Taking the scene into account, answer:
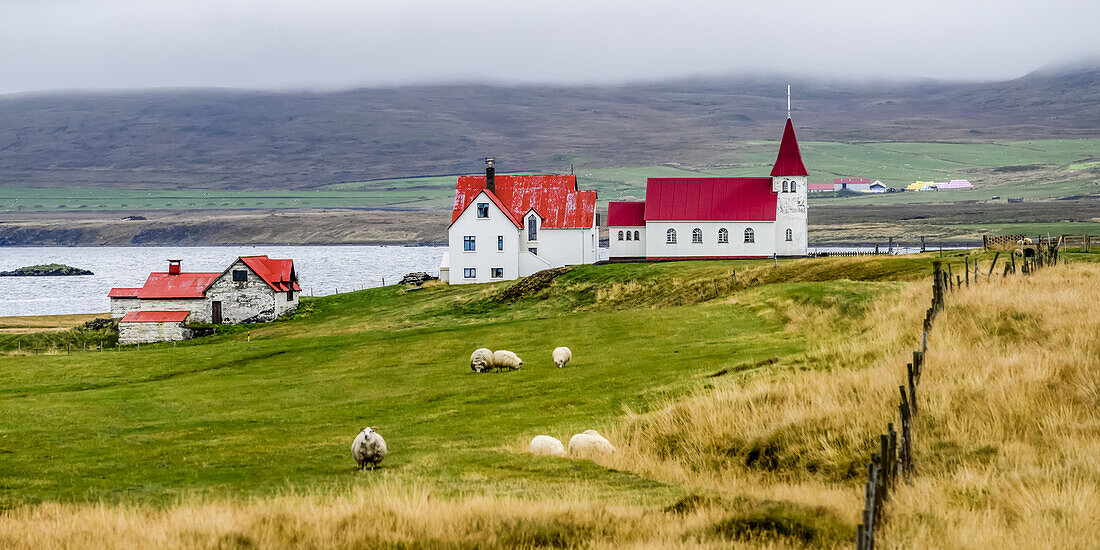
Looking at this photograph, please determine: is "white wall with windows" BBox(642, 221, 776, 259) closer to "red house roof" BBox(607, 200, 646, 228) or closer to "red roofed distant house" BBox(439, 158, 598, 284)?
"red house roof" BBox(607, 200, 646, 228)

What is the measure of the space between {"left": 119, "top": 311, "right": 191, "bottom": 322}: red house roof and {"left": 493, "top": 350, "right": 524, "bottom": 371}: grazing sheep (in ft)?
167

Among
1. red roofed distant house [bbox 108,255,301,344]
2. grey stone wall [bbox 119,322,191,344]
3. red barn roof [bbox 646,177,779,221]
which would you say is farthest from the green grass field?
grey stone wall [bbox 119,322,191,344]

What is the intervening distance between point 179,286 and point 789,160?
Result: 50.9m

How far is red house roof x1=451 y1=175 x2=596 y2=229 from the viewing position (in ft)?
301

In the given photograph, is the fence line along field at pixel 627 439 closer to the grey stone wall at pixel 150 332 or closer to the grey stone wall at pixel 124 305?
the grey stone wall at pixel 150 332

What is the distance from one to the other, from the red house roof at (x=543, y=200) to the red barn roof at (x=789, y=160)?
1600cm

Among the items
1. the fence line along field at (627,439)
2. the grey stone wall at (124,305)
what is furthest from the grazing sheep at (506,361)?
the grey stone wall at (124,305)

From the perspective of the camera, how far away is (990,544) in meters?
12.5

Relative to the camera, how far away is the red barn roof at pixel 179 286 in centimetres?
8431

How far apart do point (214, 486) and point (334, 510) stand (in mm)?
5928

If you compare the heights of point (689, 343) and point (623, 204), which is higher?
point (623, 204)

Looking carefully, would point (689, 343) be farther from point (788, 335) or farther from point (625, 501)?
point (625, 501)

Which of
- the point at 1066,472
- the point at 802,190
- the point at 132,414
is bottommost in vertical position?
the point at 132,414

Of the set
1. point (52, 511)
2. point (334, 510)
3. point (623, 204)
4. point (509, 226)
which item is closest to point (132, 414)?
point (52, 511)
